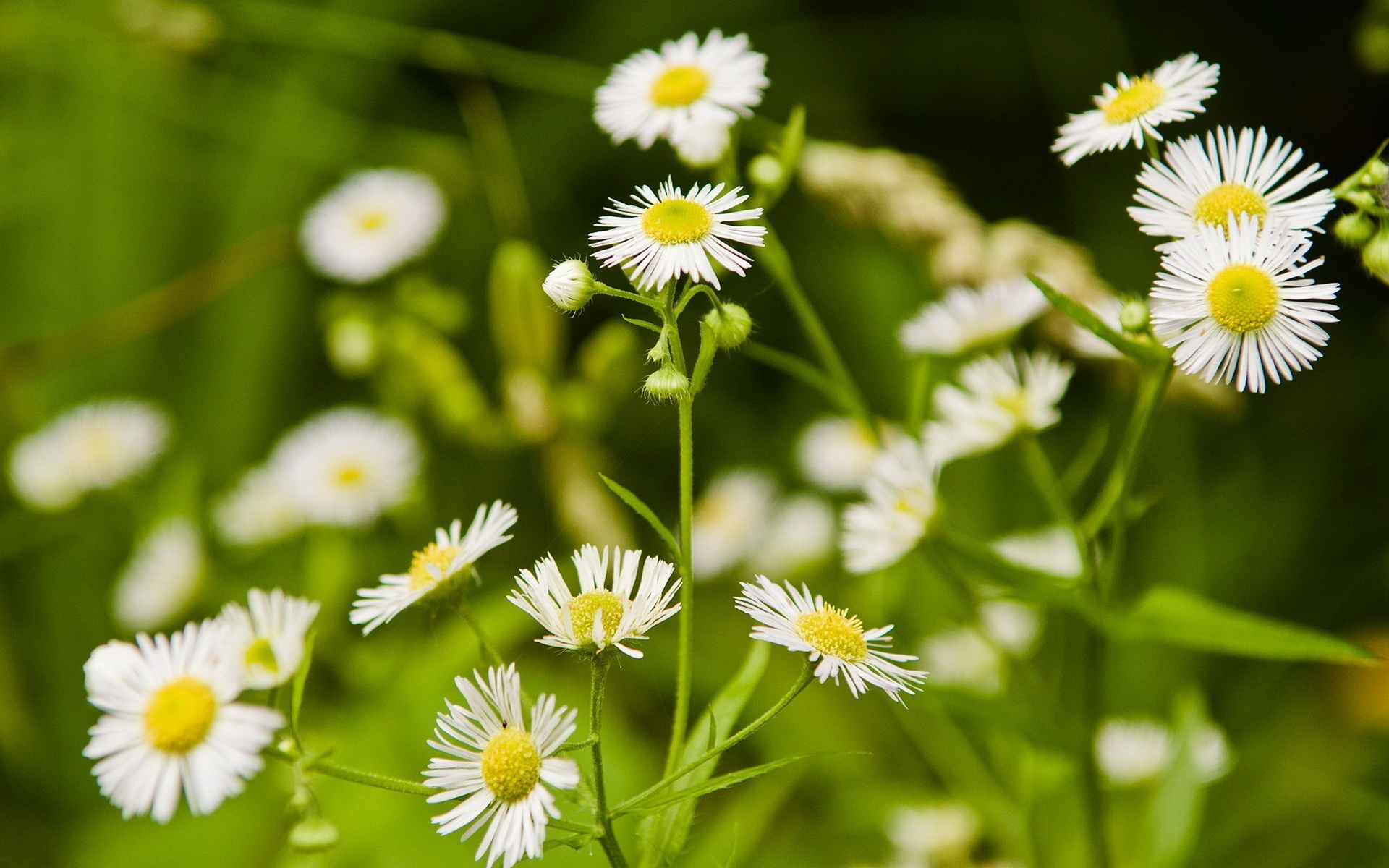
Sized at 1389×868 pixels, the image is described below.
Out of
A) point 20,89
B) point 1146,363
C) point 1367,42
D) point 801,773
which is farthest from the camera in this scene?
point 20,89

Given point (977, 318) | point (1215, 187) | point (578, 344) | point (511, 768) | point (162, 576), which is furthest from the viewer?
point (578, 344)

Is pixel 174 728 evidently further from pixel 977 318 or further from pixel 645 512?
pixel 977 318

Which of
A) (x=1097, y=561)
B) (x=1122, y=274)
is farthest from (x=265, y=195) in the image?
(x=1097, y=561)

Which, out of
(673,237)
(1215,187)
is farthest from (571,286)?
(1215,187)

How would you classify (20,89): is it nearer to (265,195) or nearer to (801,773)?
(265,195)

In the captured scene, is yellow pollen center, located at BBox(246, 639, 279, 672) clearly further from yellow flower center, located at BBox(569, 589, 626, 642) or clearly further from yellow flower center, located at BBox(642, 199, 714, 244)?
yellow flower center, located at BBox(642, 199, 714, 244)
